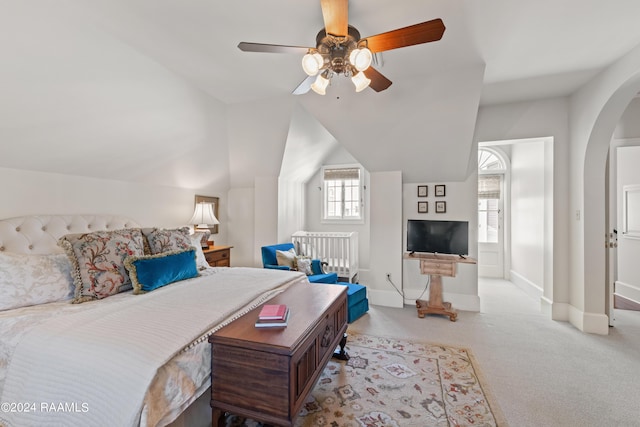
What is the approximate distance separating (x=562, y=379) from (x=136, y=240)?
11.3 ft

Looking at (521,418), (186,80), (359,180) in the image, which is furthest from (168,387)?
(359,180)

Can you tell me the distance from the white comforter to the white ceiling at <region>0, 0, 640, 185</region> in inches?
59.5

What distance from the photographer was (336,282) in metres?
3.43

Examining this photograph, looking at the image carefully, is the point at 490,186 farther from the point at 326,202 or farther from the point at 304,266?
the point at 304,266

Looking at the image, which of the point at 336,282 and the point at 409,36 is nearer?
the point at 409,36

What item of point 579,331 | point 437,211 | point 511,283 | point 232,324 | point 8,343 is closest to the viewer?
point 8,343

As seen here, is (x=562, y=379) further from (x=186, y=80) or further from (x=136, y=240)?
(x=186, y=80)

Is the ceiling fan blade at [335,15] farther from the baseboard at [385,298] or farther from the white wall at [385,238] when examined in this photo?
the baseboard at [385,298]

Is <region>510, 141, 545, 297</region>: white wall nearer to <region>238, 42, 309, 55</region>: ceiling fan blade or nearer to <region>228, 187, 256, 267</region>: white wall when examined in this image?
<region>238, 42, 309, 55</region>: ceiling fan blade

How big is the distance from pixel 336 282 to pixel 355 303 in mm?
378

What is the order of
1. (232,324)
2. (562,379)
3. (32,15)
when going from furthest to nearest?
(562,379) < (32,15) < (232,324)

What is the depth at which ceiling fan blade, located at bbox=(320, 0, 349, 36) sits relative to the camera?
53.1 inches

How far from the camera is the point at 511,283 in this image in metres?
4.75

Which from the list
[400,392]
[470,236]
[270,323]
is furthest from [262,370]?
[470,236]
